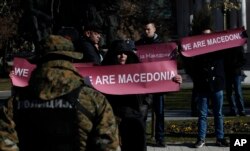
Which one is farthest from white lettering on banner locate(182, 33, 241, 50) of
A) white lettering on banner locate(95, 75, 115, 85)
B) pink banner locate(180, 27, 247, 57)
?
white lettering on banner locate(95, 75, 115, 85)

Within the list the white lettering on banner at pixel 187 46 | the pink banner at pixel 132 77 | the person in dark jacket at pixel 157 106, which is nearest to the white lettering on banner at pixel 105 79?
the pink banner at pixel 132 77

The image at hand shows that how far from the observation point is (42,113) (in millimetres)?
4160

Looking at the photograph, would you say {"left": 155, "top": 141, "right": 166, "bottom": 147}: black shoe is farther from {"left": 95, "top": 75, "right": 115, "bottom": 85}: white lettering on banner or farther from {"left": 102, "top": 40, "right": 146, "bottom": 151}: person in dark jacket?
{"left": 102, "top": 40, "right": 146, "bottom": 151}: person in dark jacket

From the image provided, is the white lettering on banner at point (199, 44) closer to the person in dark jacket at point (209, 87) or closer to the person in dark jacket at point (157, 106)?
the person in dark jacket at point (209, 87)

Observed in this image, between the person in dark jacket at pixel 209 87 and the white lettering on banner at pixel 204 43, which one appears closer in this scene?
the person in dark jacket at pixel 209 87

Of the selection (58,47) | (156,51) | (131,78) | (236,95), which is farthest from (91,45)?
(236,95)

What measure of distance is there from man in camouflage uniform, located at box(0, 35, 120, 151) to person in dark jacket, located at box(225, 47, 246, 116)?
10.4 m

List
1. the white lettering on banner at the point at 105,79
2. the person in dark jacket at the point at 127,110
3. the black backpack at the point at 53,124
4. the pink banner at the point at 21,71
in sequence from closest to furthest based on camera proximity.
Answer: the black backpack at the point at 53,124
the person in dark jacket at the point at 127,110
the white lettering on banner at the point at 105,79
the pink banner at the point at 21,71

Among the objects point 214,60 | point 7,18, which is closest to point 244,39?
point 214,60

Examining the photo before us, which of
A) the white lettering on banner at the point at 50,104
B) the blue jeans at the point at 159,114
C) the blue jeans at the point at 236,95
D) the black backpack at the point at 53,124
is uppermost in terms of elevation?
the white lettering on banner at the point at 50,104

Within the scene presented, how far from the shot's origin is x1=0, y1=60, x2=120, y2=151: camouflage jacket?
414cm

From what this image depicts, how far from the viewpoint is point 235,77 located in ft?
49.7

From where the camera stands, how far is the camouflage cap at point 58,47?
4258 mm

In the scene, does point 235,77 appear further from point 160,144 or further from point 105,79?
point 105,79
